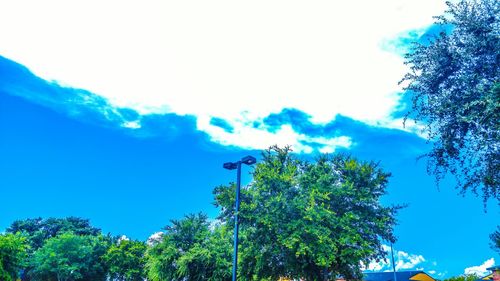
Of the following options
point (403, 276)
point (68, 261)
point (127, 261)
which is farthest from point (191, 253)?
point (403, 276)

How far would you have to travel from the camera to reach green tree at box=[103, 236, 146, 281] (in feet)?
153

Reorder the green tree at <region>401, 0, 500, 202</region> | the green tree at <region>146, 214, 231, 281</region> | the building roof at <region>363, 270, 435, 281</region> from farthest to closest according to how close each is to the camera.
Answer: the building roof at <region>363, 270, 435, 281</region> < the green tree at <region>146, 214, 231, 281</region> < the green tree at <region>401, 0, 500, 202</region>

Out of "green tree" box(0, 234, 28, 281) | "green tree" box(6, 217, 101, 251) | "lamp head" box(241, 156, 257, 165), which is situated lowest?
"green tree" box(0, 234, 28, 281)

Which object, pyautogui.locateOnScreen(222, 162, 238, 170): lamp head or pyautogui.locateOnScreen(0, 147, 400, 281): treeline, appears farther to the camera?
pyautogui.locateOnScreen(0, 147, 400, 281): treeline

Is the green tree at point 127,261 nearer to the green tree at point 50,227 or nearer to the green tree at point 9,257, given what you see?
the green tree at point 50,227

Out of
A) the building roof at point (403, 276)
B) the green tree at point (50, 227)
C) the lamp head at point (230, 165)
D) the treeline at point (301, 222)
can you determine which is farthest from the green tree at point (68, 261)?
the building roof at point (403, 276)

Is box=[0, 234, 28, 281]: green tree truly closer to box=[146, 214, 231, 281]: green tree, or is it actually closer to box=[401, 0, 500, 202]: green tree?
box=[146, 214, 231, 281]: green tree

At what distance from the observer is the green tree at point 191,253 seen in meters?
31.8

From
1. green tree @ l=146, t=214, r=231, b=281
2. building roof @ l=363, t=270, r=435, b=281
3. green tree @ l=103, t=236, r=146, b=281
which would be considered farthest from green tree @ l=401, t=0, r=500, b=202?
building roof @ l=363, t=270, r=435, b=281

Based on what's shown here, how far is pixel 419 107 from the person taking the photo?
14.1 meters

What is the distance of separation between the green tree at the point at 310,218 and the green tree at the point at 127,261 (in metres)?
25.3

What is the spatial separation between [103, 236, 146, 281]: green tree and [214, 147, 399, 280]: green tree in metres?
25.3

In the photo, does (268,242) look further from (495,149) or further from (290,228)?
(495,149)

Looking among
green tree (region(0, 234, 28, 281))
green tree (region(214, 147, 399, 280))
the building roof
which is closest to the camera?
green tree (region(214, 147, 399, 280))
